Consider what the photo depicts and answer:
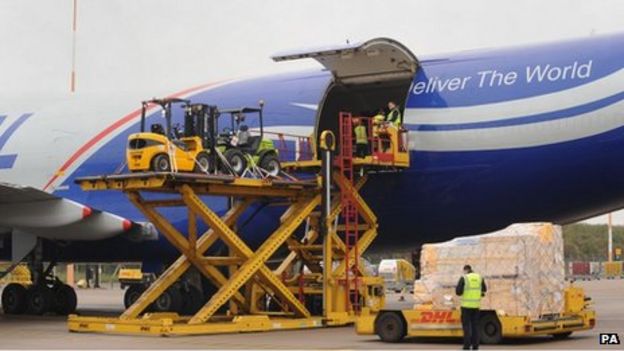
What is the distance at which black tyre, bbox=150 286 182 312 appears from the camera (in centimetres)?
2411

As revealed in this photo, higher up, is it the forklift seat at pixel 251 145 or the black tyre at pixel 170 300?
the forklift seat at pixel 251 145

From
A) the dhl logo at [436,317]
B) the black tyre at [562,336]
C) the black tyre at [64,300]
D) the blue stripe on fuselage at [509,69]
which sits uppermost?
the blue stripe on fuselage at [509,69]

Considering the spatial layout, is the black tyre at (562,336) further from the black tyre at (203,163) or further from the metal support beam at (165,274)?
the black tyre at (203,163)

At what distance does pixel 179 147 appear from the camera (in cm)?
2175

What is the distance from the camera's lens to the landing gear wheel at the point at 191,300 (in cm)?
2459

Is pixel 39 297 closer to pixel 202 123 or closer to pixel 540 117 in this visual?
→ pixel 202 123

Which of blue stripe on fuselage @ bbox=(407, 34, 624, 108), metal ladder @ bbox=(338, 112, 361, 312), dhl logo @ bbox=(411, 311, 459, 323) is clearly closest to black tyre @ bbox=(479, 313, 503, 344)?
dhl logo @ bbox=(411, 311, 459, 323)

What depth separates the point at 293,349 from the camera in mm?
17797

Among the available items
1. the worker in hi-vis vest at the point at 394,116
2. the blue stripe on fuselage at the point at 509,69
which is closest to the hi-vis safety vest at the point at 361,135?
the worker in hi-vis vest at the point at 394,116

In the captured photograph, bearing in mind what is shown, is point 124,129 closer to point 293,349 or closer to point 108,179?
point 108,179

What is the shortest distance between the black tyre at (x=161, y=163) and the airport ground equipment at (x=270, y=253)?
289mm

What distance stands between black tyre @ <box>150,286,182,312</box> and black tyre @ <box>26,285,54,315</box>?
20.1 feet

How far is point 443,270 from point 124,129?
11.1 metres

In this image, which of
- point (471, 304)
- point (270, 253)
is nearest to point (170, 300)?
point (270, 253)
